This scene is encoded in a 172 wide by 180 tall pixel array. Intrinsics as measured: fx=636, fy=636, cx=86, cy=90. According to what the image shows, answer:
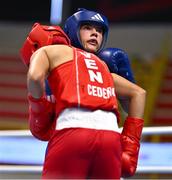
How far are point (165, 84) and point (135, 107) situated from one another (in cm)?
447

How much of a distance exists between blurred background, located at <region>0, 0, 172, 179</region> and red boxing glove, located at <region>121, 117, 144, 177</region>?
9.35 ft

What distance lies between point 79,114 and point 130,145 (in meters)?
0.27

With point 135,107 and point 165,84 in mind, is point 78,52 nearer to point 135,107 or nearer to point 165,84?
point 135,107

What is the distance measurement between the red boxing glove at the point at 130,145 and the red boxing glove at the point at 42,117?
0.27 meters

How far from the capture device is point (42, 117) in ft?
7.36

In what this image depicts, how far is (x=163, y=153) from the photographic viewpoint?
4387 mm

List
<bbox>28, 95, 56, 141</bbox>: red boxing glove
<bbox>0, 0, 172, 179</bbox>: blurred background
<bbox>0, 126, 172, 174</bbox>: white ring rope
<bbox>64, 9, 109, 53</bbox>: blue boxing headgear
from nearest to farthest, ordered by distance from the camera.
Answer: <bbox>28, 95, 56, 141</bbox>: red boxing glove
<bbox>64, 9, 109, 53</bbox>: blue boxing headgear
<bbox>0, 126, 172, 174</bbox>: white ring rope
<bbox>0, 0, 172, 179</bbox>: blurred background

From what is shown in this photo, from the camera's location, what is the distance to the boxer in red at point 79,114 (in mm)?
2096

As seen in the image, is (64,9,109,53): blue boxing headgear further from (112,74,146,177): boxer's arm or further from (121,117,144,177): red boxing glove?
(121,117,144,177): red boxing glove

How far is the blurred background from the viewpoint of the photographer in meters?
6.31

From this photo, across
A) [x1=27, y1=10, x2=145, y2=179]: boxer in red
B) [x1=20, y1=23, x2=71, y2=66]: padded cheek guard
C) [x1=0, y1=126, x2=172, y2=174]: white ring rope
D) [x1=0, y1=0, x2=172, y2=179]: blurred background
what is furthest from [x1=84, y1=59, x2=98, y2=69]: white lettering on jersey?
[x1=0, y1=0, x2=172, y2=179]: blurred background

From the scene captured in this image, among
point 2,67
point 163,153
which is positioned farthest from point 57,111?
point 2,67

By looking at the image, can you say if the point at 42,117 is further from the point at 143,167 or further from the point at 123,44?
the point at 123,44

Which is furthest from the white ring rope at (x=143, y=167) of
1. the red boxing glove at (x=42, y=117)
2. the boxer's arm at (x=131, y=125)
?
the red boxing glove at (x=42, y=117)
